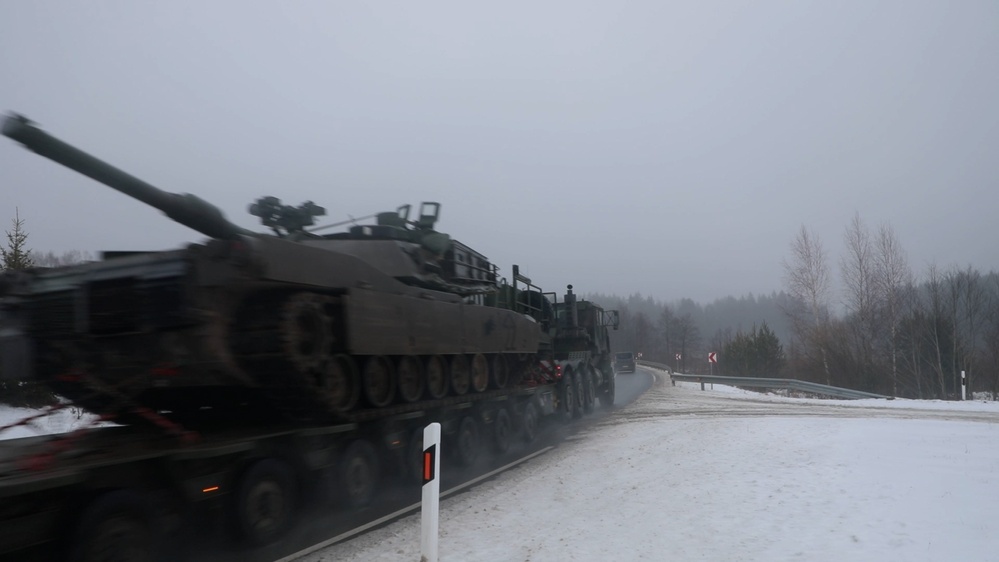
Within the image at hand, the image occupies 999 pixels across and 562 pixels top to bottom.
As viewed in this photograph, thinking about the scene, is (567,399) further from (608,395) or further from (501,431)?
(608,395)

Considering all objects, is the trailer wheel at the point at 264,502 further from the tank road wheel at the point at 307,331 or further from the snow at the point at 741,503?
the tank road wheel at the point at 307,331

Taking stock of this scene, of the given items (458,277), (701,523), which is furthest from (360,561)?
(458,277)

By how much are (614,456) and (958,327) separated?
3252cm

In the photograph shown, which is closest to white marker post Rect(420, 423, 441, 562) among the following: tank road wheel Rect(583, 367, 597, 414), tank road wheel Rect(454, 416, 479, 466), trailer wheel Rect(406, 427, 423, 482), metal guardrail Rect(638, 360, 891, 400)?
trailer wheel Rect(406, 427, 423, 482)

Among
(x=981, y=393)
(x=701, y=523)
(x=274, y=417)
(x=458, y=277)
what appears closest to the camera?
(x=701, y=523)

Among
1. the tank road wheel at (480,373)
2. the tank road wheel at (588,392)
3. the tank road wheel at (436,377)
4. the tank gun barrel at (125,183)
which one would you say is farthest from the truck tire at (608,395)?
the tank gun barrel at (125,183)

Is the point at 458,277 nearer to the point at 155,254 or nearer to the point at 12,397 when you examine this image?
the point at 155,254

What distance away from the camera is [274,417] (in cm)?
884

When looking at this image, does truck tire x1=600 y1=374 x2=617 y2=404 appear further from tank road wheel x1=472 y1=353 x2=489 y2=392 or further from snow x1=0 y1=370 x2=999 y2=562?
tank road wheel x1=472 y1=353 x2=489 y2=392

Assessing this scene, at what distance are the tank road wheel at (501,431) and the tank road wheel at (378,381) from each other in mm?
4007

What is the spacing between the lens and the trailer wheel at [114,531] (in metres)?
5.34

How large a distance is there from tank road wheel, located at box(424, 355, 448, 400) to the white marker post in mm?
5249

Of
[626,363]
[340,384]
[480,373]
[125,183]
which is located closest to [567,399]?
[480,373]

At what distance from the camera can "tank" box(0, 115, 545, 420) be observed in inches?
273
